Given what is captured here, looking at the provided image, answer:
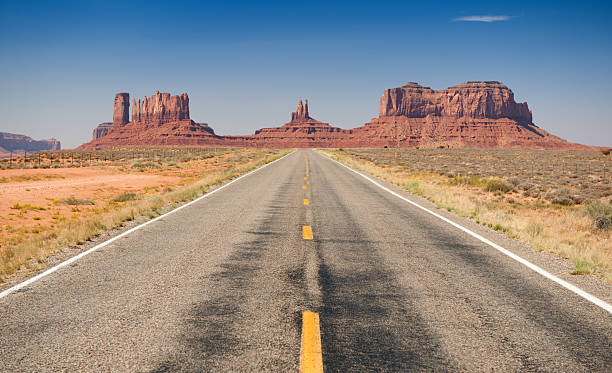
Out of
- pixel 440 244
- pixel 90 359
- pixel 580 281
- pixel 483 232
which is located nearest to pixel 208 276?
pixel 90 359

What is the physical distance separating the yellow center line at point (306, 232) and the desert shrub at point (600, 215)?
26.9 ft

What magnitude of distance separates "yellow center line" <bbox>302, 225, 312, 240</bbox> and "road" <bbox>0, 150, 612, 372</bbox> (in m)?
0.23

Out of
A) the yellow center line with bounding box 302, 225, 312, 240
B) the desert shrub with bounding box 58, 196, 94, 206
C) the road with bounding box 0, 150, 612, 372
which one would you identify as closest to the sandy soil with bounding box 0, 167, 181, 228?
the desert shrub with bounding box 58, 196, 94, 206

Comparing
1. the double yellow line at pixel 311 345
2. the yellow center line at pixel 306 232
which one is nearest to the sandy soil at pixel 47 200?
the yellow center line at pixel 306 232

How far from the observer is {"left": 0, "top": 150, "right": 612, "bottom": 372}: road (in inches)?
127

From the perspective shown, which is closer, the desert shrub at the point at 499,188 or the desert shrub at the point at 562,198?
the desert shrub at the point at 562,198

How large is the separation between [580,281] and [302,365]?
4.81m

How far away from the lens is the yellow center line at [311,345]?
303 centimetres

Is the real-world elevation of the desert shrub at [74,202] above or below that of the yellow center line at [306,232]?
below

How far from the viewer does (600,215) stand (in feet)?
34.6

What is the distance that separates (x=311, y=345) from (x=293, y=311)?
0.80 m

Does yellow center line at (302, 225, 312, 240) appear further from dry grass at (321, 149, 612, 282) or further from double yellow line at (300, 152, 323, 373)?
dry grass at (321, 149, 612, 282)

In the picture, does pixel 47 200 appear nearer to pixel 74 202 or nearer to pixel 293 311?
pixel 74 202

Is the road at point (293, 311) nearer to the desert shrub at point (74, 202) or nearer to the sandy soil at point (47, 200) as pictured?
the sandy soil at point (47, 200)
